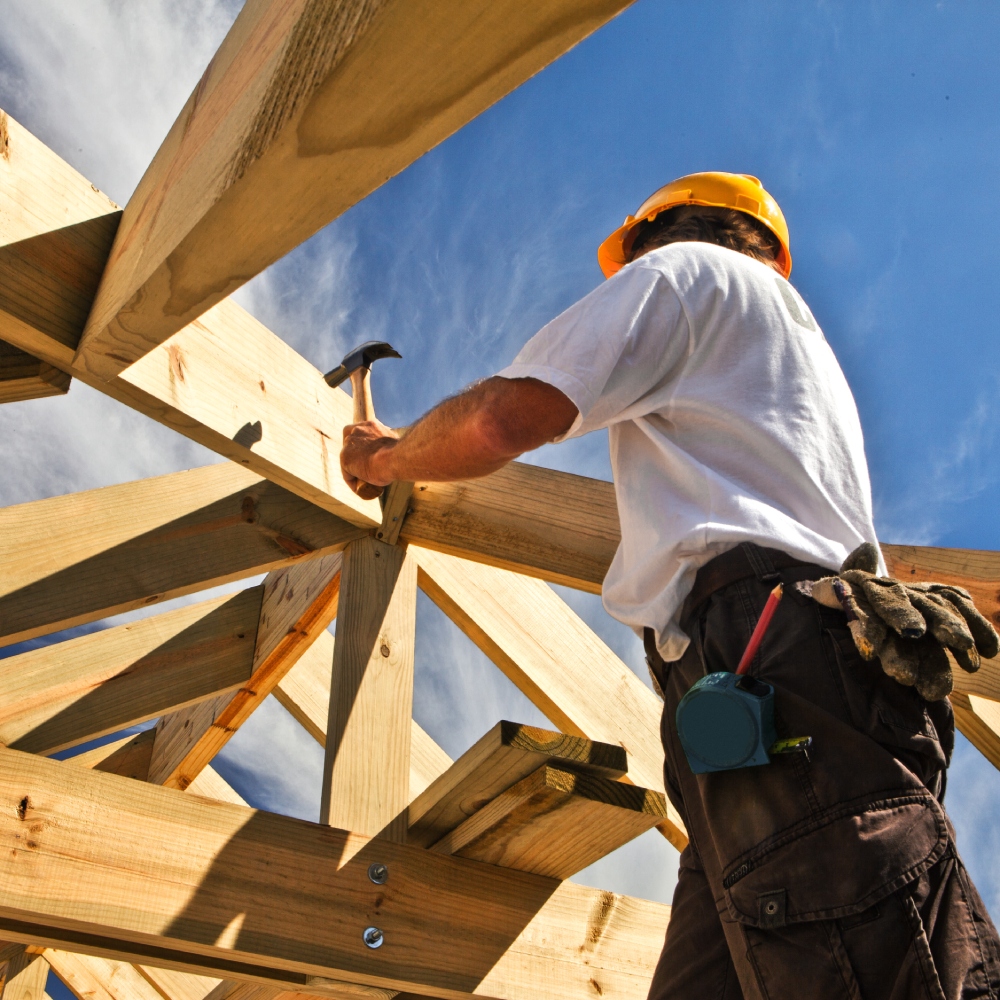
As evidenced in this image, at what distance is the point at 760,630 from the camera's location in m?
1.14

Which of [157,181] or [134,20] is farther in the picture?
[134,20]

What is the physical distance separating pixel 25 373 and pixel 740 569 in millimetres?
1328

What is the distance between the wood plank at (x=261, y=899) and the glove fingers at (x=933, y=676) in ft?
3.41

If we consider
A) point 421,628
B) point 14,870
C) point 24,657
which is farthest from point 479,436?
point 421,628

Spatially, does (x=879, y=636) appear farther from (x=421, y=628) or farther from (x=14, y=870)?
(x=421, y=628)

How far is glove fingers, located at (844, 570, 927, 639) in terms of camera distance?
103cm

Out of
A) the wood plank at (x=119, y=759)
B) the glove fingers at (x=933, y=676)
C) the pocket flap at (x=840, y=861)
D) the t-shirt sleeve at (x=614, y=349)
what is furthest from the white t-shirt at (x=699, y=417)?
the wood plank at (x=119, y=759)

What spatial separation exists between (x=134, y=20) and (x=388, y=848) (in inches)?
120

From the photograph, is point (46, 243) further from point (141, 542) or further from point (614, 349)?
point (614, 349)

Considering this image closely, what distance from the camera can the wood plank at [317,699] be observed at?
3.40 metres

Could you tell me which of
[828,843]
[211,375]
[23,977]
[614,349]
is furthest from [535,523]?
[23,977]

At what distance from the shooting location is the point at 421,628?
6145mm

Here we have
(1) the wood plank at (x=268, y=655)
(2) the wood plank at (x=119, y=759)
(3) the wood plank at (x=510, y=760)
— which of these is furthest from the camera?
(2) the wood plank at (x=119, y=759)

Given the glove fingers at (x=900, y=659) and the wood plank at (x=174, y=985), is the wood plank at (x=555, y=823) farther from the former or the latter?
the wood plank at (x=174, y=985)
